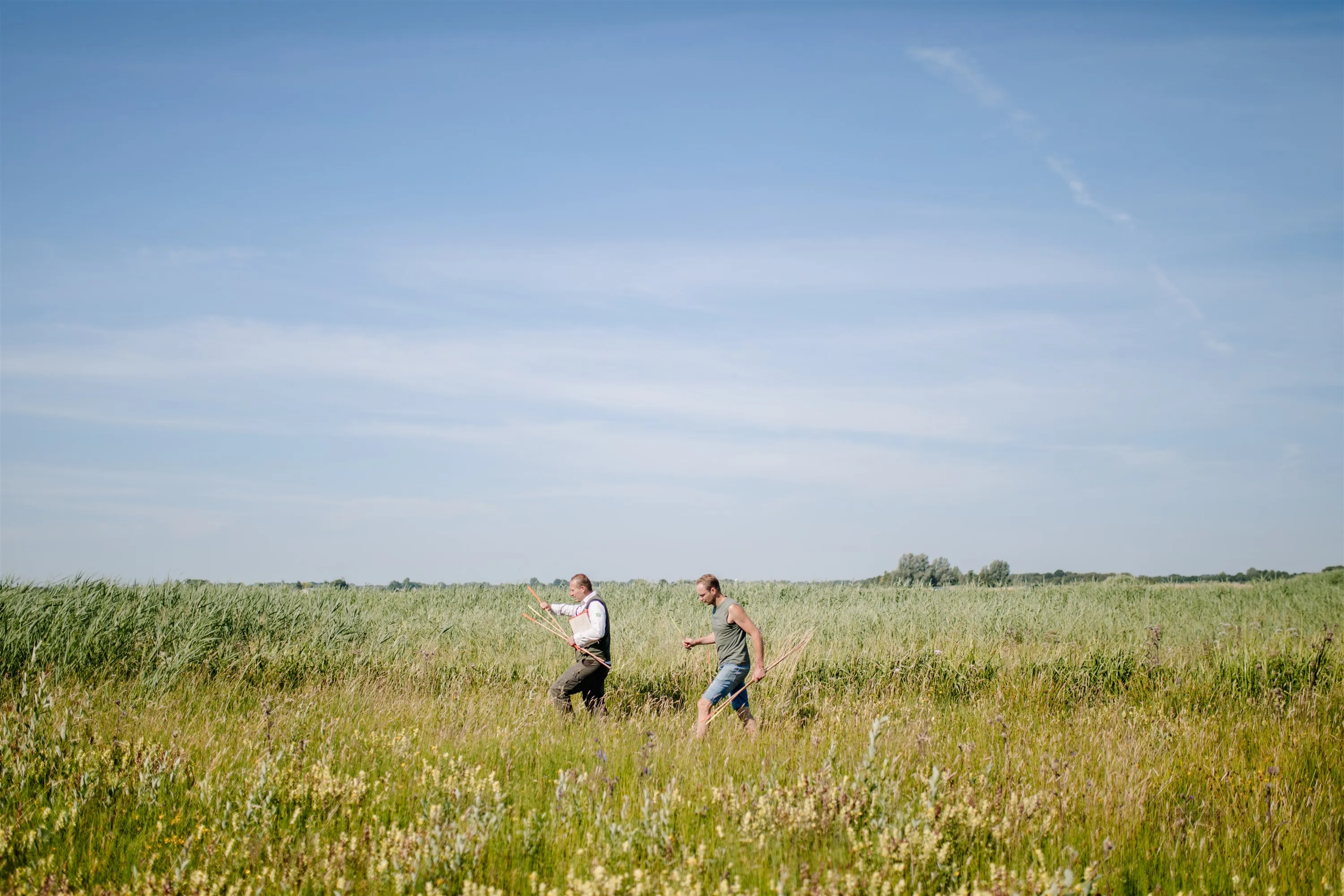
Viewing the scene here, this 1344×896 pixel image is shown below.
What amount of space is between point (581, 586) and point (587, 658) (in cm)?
87

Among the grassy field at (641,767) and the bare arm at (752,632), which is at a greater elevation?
the bare arm at (752,632)

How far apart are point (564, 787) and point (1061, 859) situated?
3183mm

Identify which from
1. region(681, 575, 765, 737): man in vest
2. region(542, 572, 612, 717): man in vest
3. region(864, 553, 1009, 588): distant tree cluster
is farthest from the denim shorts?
region(864, 553, 1009, 588): distant tree cluster

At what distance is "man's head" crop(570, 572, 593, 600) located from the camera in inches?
355

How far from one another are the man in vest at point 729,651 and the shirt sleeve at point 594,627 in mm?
1105

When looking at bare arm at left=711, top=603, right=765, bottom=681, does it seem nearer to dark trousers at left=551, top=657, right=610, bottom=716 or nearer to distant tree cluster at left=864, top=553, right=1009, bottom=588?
dark trousers at left=551, top=657, right=610, bottom=716

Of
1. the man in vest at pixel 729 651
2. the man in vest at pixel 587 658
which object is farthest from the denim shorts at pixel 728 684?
the man in vest at pixel 587 658

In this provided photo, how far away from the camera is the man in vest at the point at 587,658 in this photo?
8.83 meters

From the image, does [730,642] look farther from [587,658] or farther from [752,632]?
[587,658]

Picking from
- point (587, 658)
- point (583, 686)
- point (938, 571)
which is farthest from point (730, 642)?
point (938, 571)

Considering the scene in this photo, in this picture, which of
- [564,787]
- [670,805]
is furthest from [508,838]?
[670,805]

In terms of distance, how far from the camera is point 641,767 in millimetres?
6008

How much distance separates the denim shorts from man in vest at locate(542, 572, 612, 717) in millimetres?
1374

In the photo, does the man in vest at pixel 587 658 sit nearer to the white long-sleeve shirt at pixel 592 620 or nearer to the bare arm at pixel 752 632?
the white long-sleeve shirt at pixel 592 620
